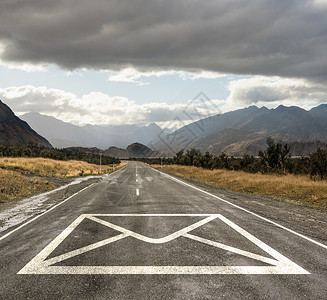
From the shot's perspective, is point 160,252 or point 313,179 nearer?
point 160,252

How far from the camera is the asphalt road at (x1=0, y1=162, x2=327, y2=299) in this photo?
9.88ft

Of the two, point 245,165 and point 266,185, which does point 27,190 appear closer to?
point 266,185

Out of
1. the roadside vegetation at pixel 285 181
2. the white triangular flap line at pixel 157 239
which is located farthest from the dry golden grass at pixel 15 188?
the roadside vegetation at pixel 285 181

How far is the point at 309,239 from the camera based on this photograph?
5.12 m

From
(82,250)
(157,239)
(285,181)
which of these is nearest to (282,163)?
(285,181)

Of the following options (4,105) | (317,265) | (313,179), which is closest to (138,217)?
(317,265)

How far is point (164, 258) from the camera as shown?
395cm

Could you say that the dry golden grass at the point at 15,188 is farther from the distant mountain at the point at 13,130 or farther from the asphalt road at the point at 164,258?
the distant mountain at the point at 13,130

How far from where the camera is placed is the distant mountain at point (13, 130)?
156062 mm

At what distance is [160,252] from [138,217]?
9.16ft

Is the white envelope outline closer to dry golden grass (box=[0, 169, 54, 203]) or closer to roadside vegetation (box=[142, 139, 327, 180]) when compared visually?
dry golden grass (box=[0, 169, 54, 203])

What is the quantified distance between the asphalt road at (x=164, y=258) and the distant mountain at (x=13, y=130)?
169 metres

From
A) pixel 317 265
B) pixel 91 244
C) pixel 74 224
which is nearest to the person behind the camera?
pixel 317 265

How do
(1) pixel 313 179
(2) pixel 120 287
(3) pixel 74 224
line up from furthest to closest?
1. (1) pixel 313 179
2. (3) pixel 74 224
3. (2) pixel 120 287
